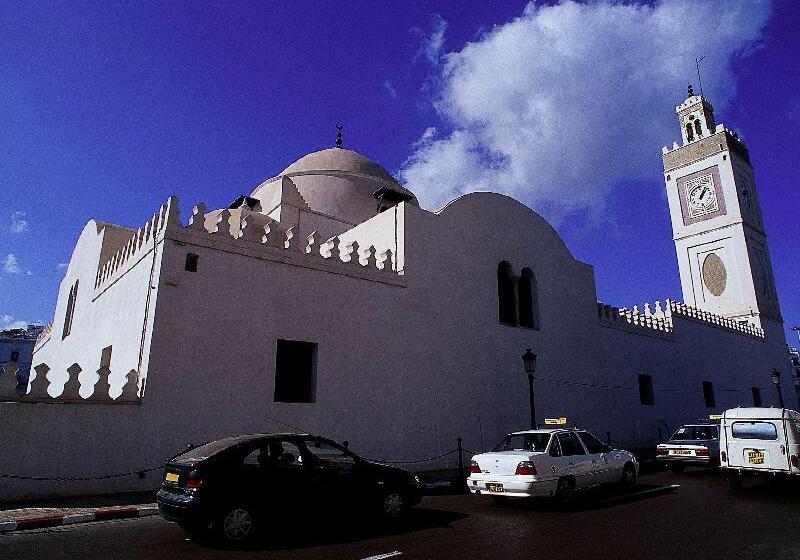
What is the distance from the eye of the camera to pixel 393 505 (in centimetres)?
703

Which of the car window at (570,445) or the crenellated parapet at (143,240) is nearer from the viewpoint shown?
A: the car window at (570,445)

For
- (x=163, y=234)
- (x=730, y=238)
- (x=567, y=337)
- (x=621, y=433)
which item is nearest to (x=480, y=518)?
(x=163, y=234)

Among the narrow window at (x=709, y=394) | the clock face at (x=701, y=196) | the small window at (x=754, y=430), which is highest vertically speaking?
the clock face at (x=701, y=196)

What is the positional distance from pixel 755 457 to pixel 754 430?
1.67ft

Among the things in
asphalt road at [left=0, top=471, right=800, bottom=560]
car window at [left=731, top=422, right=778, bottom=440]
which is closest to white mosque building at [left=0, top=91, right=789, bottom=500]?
asphalt road at [left=0, top=471, right=800, bottom=560]

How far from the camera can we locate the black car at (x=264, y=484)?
5.64 metres

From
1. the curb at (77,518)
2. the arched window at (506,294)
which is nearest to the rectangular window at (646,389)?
the arched window at (506,294)

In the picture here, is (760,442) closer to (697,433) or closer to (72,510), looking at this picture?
(697,433)

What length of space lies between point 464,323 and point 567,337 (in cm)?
509

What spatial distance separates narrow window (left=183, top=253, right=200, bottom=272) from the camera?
32.8 ft

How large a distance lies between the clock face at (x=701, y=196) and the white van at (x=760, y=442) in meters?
26.9

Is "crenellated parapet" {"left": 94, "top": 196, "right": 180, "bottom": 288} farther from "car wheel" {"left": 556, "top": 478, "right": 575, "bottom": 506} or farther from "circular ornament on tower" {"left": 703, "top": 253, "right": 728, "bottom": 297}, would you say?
"circular ornament on tower" {"left": 703, "top": 253, "right": 728, "bottom": 297}

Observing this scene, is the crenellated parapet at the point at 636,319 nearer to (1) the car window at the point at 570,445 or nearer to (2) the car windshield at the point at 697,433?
(2) the car windshield at the point at 697,433

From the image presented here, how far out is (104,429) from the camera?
27.9 feet
